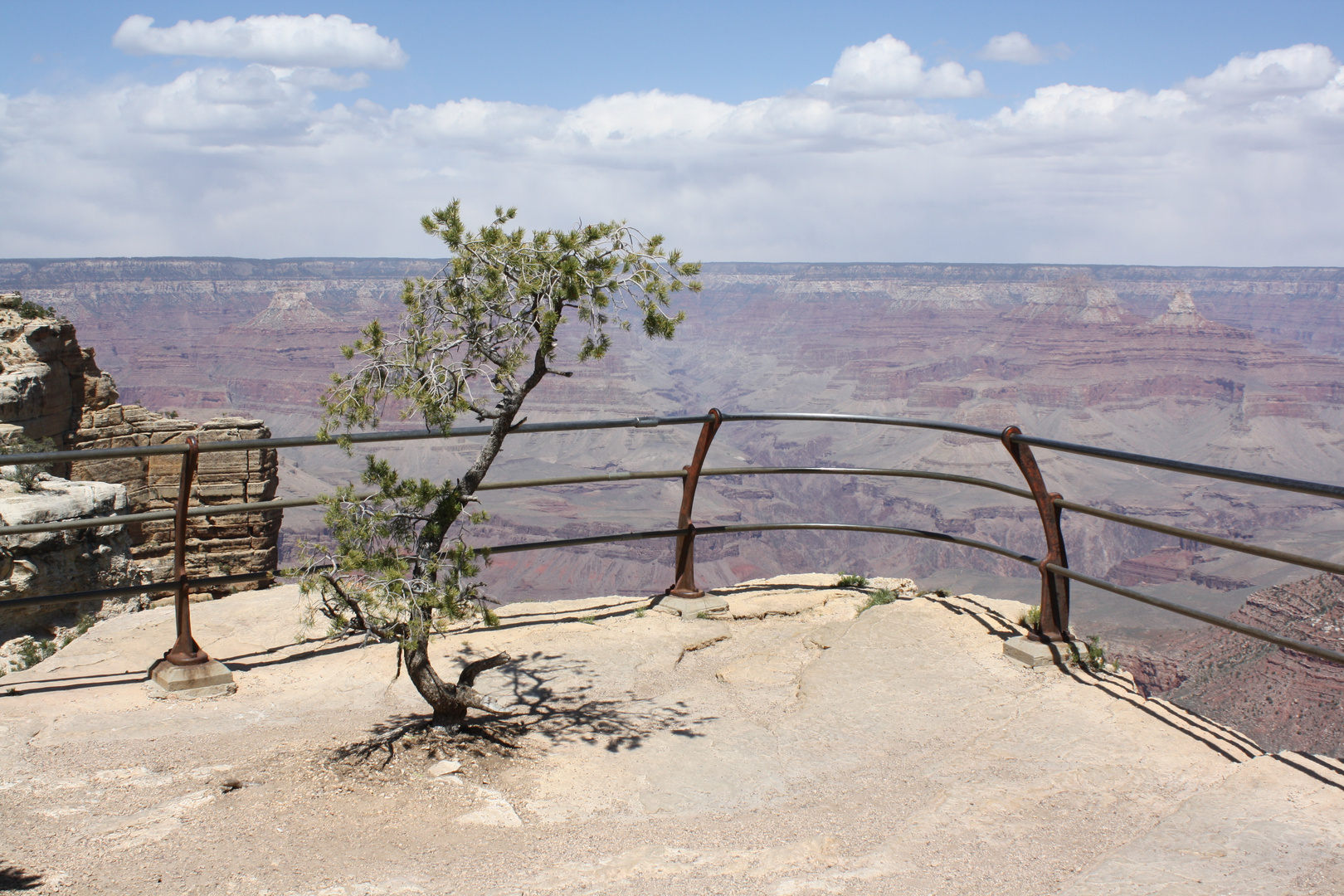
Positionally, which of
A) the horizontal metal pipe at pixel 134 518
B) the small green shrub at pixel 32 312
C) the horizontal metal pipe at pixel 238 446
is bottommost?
the horizontal metal pipe at pixel 134 518

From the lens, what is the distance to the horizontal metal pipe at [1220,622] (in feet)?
10.6

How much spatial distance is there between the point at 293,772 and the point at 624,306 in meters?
2.16

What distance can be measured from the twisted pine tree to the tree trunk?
2cm

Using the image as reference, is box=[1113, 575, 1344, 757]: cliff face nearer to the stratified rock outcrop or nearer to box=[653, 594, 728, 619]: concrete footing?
the stratified rock outcrop

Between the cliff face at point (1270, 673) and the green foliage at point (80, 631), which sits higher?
the green foliage at point (80, 631)

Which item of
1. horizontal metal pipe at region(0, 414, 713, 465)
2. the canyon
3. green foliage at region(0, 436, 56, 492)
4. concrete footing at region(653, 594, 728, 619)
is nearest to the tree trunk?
horizontal metal pipe at region(0, 414, 713, 465)

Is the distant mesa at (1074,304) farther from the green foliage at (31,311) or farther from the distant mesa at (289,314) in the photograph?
the green foliage at (31,311)

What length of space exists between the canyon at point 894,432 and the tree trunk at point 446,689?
9900 centimetres

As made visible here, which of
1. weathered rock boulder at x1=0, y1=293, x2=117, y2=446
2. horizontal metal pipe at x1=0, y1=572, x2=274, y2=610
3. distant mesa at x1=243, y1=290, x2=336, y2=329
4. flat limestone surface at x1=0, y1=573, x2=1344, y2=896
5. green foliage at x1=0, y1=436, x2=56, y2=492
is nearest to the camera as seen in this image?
flat limestone surface at x1=0, y1=573, x2=1344, y2=896

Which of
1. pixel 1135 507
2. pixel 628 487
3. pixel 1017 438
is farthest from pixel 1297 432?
pixel 1017 438

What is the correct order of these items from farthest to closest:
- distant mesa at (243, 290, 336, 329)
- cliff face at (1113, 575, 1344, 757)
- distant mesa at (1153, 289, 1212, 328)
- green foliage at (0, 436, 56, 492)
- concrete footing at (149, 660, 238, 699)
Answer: distant mesa at (1153, 289, 1212, 328), distant mesa at (243, 290, 336, 329), cliff face at (1113, 575, 1344, 757), green foliage at (0, 436, 56, 492), concrete footing at (149, 660, 238, 699)

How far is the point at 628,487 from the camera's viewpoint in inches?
6240

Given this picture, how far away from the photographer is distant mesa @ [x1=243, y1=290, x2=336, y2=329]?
158 meters

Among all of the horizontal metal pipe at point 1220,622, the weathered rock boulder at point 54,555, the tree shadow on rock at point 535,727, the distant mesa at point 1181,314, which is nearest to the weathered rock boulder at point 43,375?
the weathered rock boulder at point 54,555
